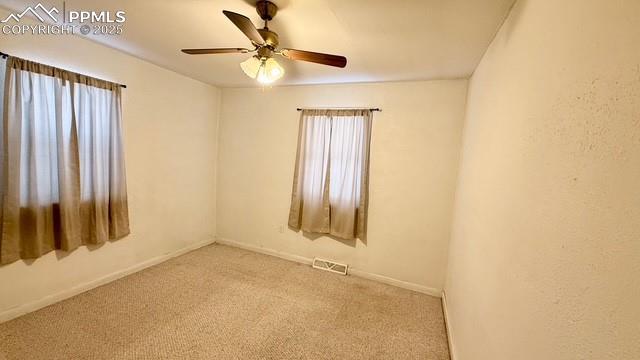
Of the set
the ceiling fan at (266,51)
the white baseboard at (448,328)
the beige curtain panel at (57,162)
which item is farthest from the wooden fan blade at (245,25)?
the white baseboard at (448,328)

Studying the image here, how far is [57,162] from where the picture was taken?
7.22ft

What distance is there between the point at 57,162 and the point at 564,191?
3275mm

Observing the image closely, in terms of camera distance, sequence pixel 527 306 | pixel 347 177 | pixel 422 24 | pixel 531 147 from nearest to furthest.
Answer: pixel 527 306 < pixel 531 147 < pixel 422 24 < pixel 347 177

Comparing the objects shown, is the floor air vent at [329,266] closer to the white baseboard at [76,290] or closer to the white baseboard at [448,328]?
the white baseboard at [448,328]

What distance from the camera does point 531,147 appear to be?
101 centimetres

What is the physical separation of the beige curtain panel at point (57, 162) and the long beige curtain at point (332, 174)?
1.96 meters

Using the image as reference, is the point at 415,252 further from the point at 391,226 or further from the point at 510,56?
the point at 510,56

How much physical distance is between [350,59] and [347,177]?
1336mm

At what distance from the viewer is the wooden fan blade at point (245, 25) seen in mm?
1292

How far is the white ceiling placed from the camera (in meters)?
1.55

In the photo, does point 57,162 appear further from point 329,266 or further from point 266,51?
point 329,266

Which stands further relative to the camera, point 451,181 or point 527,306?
point 451,181

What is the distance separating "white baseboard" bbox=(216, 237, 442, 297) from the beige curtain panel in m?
1.56

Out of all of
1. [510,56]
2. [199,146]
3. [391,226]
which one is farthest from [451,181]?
[199,146]
